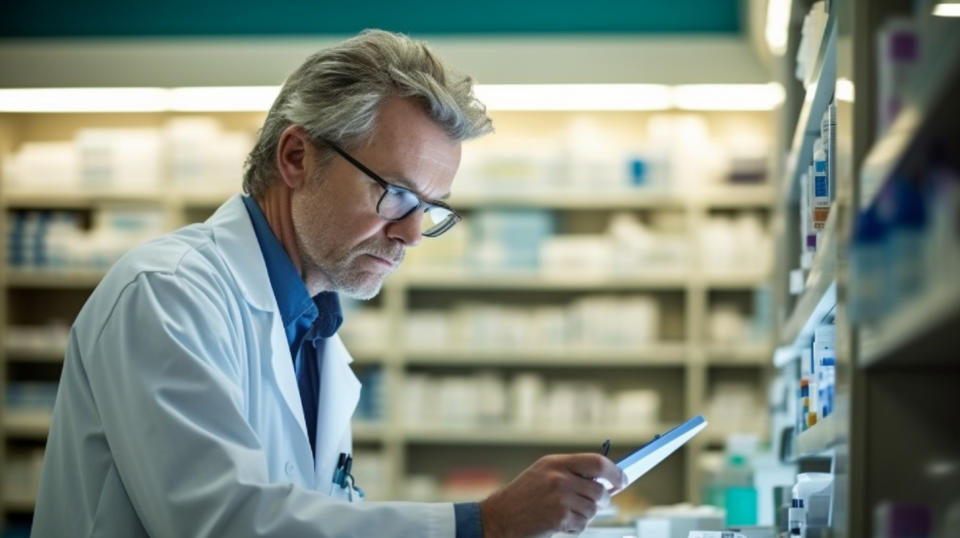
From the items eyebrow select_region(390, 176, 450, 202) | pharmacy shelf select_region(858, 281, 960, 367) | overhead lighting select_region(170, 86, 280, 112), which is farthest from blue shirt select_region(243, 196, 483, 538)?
overhead lighting select_region(170, 86, 280, 112)

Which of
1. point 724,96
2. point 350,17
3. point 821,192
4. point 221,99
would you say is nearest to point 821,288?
point 821,192

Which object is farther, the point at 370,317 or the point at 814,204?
→ the point at 370,317

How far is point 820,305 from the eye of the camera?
7.00 feet

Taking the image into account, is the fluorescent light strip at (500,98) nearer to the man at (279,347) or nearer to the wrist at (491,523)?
the man at (279,347)

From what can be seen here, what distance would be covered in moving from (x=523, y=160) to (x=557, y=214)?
46cm

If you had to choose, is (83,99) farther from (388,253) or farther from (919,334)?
(919,334)

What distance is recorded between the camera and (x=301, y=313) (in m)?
2.27

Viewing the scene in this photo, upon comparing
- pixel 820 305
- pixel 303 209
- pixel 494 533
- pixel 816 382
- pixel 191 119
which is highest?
pixel 191 119

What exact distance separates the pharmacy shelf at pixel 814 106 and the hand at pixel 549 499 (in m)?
0.79

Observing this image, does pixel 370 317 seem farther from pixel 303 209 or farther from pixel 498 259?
pixel 303 209

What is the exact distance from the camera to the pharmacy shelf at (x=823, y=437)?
1.53 metres

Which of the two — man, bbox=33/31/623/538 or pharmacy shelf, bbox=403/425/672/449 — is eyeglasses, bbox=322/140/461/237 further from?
pharmacy shelf, bbox=403/425/672/449

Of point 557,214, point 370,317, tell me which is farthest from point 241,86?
point 557,214

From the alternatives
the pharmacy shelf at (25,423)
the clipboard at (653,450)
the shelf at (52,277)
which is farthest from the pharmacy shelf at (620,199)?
the clipboard at (653,450)
